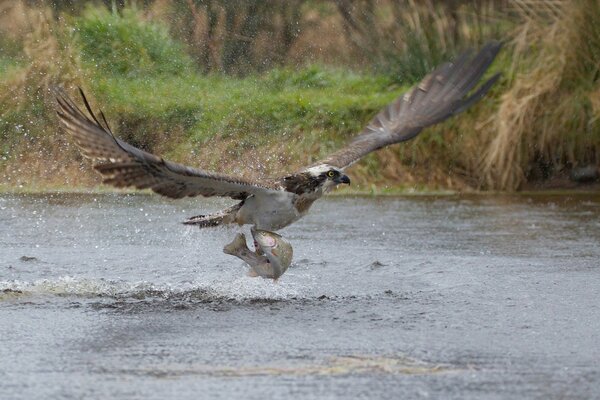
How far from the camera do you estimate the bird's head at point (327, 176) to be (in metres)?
8.88

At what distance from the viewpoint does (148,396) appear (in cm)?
571

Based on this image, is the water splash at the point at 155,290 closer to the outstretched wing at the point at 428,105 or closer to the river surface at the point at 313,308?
the river surface at the point at 313,308

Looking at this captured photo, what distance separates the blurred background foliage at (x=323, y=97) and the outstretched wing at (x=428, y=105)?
3772mm

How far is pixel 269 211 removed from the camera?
8812 millimetres

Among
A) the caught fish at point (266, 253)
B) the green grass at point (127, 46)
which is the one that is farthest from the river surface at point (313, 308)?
the green grass at point (127, 46)

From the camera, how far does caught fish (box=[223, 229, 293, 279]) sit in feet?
28.1

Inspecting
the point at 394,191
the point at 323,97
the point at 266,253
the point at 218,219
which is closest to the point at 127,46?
the point at 323,97

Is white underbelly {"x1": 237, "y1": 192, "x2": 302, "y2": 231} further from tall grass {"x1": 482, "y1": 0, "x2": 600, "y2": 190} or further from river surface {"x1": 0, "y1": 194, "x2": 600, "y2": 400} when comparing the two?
tall grass {"x1": 482, "y1": 0, "x2": 600, "y2": 190}

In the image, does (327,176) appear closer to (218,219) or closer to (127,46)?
(218,219)

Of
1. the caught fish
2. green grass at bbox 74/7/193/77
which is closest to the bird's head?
the caught fish

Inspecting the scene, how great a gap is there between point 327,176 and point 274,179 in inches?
14.0

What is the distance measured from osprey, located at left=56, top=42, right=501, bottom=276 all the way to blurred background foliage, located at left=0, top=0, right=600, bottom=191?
3897 mm

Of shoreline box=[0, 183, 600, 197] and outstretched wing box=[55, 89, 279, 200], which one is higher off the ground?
outstretched wing box=[55, 89, 279, 200]

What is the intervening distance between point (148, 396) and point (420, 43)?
37.0 ft
